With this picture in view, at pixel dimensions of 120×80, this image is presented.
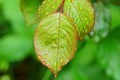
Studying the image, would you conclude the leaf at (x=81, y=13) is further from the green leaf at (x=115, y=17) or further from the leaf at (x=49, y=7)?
the green leaf at (x=115, y=17)

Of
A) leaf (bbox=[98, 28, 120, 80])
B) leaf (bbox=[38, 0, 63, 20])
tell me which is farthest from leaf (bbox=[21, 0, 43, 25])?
leaf (bbox=[98, 28, 120, 80])

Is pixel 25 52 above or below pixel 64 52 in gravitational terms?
below

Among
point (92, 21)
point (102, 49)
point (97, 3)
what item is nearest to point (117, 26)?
point (102, 49)

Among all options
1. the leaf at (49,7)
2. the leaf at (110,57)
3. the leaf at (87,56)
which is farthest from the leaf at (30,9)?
the leaf at (87,56)

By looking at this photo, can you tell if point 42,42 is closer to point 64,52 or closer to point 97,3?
point 64,52

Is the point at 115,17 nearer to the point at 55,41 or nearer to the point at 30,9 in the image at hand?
the point at 30,9
